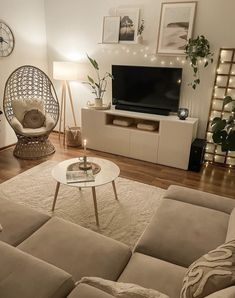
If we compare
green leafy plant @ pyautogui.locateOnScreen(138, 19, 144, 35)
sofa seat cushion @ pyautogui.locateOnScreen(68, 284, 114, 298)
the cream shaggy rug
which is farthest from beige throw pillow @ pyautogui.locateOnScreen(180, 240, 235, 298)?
green leafy plant @ pyautogui.locateOnScreen(138, 19, 144, 35)

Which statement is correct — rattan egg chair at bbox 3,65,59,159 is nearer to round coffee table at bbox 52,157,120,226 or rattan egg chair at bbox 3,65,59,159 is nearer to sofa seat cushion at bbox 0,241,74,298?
round coffee table at bbox 52,157,120,226

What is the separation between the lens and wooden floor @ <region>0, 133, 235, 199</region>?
3172mm

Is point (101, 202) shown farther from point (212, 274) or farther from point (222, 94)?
point (222, 94)

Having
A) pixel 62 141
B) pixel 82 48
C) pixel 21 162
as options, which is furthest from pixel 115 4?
pixel 21 162

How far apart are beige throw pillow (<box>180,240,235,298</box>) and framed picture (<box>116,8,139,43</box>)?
332 centimetres

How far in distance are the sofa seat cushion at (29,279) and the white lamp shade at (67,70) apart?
323 centimetres

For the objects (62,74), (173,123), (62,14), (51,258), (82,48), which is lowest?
(51,258)

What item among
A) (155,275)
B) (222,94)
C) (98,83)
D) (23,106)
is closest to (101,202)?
(155,275)

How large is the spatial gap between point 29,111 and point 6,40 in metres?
1.09

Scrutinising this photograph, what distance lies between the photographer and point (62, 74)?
405cm

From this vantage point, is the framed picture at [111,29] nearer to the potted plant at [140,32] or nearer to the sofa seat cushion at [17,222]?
the potted plant at [140,32]

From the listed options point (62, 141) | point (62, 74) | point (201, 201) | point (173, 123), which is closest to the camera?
point (201, 201)

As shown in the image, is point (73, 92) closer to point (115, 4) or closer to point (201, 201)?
point (115, 4)

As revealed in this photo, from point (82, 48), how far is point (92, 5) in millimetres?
644
